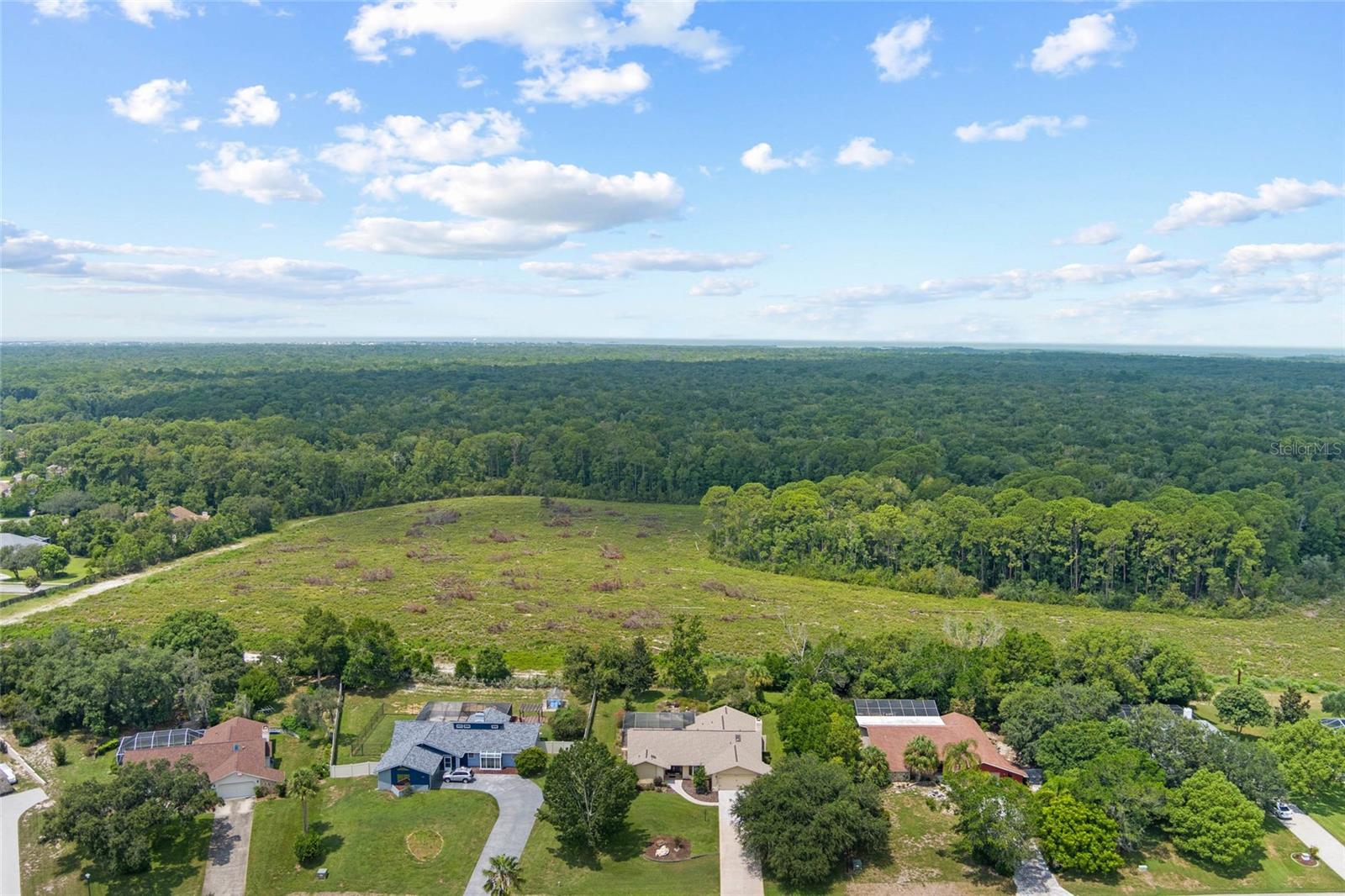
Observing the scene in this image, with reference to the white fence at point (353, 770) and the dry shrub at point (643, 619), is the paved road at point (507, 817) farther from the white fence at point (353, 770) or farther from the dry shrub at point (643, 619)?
the dry shrub at point (643, 619)

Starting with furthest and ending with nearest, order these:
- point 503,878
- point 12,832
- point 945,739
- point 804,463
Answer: point 804,463
point 945,739
point 12,832
point 503,878

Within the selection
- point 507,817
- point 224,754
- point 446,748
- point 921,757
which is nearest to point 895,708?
point 921,757

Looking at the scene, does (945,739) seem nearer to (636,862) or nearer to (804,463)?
(636,862)

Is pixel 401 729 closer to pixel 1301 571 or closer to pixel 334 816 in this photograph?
pixel 334 816

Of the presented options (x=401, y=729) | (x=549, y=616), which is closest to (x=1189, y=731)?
(x=401, y=729)

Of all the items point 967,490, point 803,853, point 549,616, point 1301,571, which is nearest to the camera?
point 803,853

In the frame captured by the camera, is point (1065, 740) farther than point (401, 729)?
No
